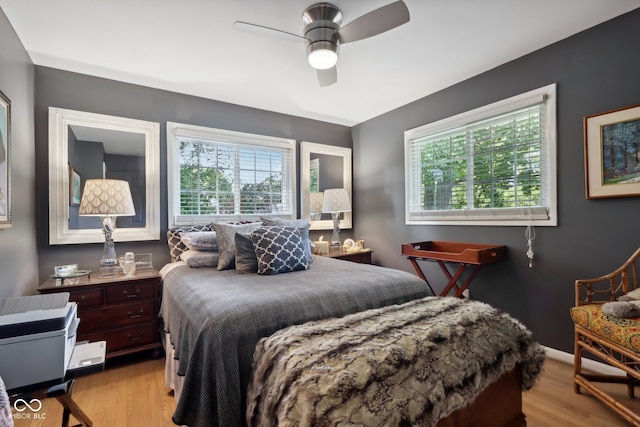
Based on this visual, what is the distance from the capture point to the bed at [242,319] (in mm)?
1269

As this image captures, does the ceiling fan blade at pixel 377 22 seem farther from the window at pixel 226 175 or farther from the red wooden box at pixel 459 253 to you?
the window at pixel 226 175

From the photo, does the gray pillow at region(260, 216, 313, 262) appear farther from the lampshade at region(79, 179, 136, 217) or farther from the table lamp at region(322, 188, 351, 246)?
the lampshade at region(79, 179, 136, 217)

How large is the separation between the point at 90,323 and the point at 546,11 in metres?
4.00

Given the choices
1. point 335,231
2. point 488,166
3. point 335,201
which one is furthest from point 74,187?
point 488,166

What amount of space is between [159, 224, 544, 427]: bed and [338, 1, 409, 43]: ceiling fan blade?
159 cm

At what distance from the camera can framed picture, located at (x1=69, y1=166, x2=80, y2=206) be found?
264 centimetres

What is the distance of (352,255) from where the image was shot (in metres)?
3.71

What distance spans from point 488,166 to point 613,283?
1.32 meters

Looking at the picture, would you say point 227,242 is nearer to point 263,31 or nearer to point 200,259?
point 200,259

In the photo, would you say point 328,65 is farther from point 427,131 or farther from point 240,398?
point 240,398

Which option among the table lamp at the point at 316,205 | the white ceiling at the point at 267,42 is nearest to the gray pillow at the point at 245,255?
the white ceiling at the point at 267,42

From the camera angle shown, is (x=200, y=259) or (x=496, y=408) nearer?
(x=496, y=408)

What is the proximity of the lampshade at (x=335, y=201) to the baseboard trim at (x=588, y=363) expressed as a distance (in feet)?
7.88

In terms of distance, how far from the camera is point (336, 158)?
4.32 meters
